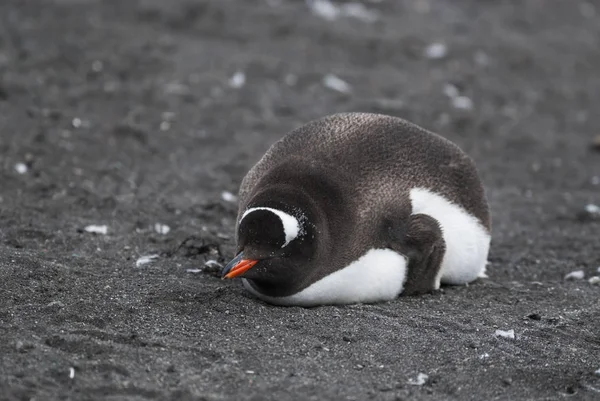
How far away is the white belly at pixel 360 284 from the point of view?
21.3 feet

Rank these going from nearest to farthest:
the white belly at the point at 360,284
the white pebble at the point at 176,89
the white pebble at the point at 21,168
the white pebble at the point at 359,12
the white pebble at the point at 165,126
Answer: the white belly at the point at 360,284
the white pebble at the point at 21,168
the white pebble at the point at 165,126
the white pebble at the point at 176,89
the white pebble at the point at 359,12

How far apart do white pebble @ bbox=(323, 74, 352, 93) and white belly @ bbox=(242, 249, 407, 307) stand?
237 inches

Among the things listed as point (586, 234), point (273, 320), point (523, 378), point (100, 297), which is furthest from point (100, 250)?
point (586, 234)

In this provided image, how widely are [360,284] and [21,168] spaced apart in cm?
408

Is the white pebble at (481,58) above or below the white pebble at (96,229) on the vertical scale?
above

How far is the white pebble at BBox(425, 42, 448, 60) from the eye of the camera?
559 inches

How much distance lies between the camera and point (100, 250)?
24.9 ft

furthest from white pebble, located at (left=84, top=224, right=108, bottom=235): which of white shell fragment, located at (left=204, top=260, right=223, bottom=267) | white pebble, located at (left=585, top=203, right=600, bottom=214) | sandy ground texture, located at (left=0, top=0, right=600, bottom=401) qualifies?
white pebble, located at (left=585, top=203, right=600, bottom=214)

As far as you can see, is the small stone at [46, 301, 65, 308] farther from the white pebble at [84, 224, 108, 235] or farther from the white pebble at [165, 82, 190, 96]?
the white pebble at [165, 82, 190, 96]

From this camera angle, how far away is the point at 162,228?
8.41 m

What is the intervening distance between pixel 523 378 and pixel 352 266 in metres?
1.43

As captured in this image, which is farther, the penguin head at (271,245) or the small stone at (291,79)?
the small stone at (291,79)

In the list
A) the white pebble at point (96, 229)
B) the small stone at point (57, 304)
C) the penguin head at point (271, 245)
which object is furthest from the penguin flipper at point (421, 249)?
the white pebble at point (96, 229)

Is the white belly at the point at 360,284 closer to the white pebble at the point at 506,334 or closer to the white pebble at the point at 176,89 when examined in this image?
the white pebble at the point at 506,334
